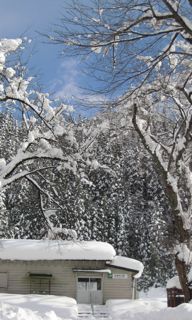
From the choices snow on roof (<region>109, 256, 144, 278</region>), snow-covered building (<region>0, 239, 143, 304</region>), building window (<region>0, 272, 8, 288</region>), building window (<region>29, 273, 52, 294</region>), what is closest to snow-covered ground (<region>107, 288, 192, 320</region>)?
snow-covered building (<region>0, 239, 143, 304</region>)

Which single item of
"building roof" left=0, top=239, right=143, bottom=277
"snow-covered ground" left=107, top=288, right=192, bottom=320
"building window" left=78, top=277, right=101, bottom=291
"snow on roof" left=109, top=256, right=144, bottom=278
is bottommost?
"snow-covered ground" left=107, top=288, right=192, bottom=320

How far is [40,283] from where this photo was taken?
31797mm

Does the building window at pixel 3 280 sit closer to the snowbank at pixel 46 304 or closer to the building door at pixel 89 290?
the snowbank at pixel 46 304

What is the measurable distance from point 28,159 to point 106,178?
36928 mm

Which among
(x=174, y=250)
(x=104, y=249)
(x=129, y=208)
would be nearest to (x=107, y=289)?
(x=104, y=249)

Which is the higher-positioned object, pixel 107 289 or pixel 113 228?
Answer: pixel 113 228

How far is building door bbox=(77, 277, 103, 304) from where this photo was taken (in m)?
31.5

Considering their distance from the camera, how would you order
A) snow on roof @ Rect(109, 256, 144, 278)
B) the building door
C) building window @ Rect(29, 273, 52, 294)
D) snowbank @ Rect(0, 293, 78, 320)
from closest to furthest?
snowbank @ Rect(0, 293, 78, 320)
the building door
building window @ Rect(29, 273, 52, 294)
snow on roof @ Rect(109, 256, 144, 278)

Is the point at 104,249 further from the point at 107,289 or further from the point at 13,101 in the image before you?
the point at 13,101

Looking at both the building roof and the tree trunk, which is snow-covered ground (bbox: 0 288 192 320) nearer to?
the tree trunk

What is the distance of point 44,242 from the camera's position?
110ft

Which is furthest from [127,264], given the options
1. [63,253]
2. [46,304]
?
[46,304]

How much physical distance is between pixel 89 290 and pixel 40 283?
130 inches

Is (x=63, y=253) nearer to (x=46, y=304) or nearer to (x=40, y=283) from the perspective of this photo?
(x=40, y=283)
